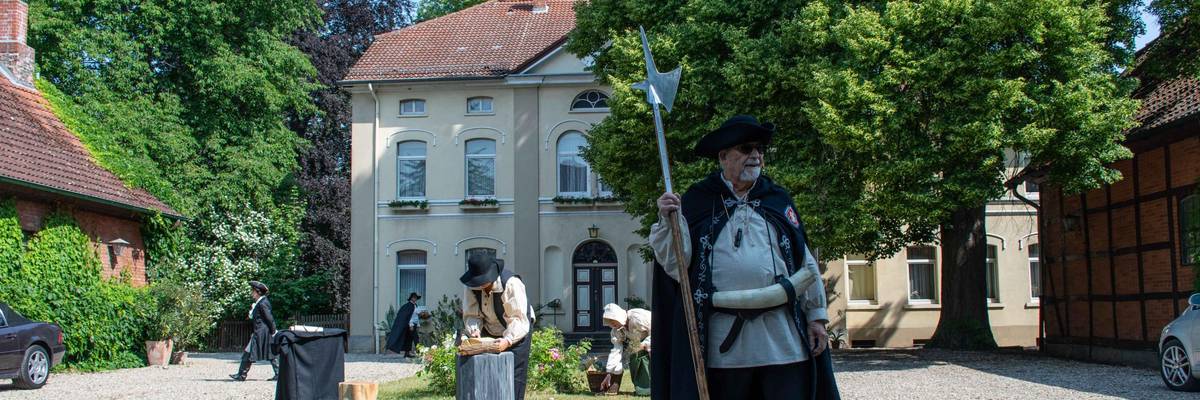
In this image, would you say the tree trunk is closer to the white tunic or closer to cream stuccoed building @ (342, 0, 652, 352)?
cream stuccoed building @ (342, 0, 652, 352)

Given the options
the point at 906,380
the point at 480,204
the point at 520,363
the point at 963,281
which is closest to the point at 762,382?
the point at 520,363

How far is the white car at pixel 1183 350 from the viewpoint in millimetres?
13898

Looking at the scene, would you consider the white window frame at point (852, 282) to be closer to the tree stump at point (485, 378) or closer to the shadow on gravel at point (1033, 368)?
the shadow on gravel at point (1033, 368)

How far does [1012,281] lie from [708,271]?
94.5 feet

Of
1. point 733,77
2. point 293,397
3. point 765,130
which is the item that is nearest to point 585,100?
point 733,77

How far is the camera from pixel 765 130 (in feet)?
16.9

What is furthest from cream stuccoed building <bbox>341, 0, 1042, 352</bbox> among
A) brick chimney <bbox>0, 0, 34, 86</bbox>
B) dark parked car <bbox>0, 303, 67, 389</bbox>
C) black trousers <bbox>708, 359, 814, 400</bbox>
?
black trousers <bbox>708, 359, 814, 400</bbox>

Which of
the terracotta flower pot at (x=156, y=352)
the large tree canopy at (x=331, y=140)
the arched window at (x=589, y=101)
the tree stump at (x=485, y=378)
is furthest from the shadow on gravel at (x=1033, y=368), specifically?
the large tree canopy at (x=331, y=140)

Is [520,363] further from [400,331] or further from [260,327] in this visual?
[260,327]

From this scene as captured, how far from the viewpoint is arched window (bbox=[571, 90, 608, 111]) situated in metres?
31.4

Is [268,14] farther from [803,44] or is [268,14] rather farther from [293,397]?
[293,397]

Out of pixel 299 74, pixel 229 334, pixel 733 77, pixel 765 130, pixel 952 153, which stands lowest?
pixel 229 334

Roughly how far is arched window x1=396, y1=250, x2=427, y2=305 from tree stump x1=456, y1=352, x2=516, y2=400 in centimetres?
2405

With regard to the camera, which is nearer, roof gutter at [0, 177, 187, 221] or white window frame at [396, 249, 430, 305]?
roof gutter at [0, 177, 187, 221]
